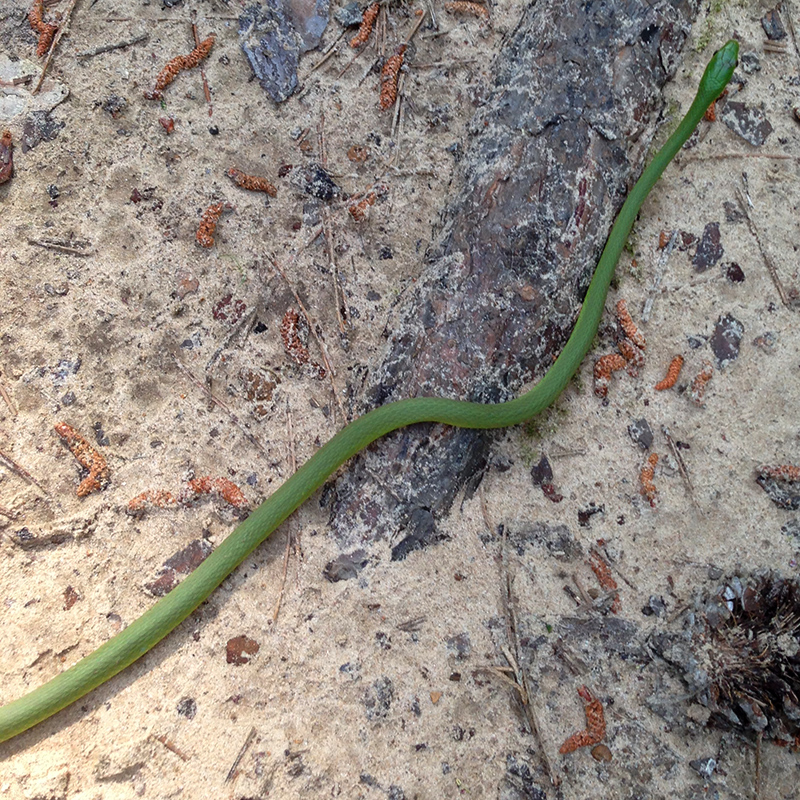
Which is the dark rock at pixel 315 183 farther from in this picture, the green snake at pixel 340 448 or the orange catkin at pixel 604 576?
the orange catkin at pixel 604 576

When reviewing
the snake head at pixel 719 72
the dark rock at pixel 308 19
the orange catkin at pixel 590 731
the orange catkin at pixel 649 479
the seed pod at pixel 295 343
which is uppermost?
the snake head at pixel 719 72

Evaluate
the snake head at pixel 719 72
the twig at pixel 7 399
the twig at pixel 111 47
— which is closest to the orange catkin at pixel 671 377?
the snake head at pixel 719 72

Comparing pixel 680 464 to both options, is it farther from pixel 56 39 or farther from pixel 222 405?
pixel 56 39

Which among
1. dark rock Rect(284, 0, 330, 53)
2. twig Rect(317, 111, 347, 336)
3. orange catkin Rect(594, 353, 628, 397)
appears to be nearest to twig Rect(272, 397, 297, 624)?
twig Rect(317, 111, 347, 336)

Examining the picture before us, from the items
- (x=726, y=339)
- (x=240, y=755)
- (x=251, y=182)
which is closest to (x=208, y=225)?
(x=251, y=182)

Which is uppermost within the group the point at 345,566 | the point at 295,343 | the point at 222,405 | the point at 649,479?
the point at 295,343

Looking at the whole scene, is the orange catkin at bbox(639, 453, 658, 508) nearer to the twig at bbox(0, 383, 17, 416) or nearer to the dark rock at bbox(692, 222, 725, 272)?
the dark rock at bbox(692, 222, 725, 272)

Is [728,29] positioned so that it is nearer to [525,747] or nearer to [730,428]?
[730,428]
